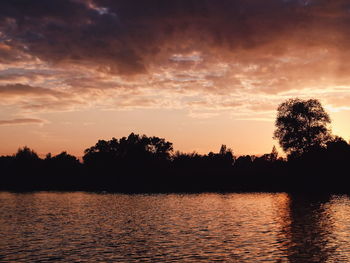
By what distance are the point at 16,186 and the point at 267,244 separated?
13341cm

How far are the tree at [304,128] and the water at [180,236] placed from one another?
192 feet

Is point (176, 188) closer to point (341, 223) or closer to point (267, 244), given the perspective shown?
point (341, 223)

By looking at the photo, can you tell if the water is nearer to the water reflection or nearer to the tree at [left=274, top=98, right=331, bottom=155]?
the water reflection

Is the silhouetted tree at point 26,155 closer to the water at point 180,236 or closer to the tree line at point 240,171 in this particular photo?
the tree line at point 240,171

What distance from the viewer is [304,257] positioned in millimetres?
28344

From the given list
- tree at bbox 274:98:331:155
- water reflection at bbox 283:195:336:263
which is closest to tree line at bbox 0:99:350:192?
tree at bbox 274:98:331:155

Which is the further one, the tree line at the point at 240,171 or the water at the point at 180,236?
the tree line at the point at 240,171

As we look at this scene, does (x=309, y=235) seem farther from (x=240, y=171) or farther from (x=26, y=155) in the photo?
(x=26, y=155)

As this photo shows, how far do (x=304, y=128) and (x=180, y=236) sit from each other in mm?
87295

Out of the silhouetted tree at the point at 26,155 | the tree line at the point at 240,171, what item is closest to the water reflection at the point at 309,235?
the tree line at the point at 240,171

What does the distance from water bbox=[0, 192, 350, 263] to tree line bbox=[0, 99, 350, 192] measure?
53.1 metres

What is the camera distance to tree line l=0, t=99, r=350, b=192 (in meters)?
110

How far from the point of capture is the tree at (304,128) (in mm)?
115250

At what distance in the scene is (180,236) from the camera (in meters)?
37.8
